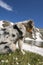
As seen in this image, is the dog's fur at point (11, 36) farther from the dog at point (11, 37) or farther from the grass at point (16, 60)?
the grass at point (16, 60)

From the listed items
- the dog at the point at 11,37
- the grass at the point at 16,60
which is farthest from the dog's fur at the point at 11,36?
the grass at the point at 16,60

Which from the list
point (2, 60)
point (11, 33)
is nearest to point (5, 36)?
point (11, 33)

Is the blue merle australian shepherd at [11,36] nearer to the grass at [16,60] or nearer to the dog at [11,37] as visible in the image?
the dog at [11,37]

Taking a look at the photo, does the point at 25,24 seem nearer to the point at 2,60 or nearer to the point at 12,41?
the point at 12,41

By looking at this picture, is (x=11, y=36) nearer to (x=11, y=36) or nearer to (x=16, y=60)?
(x=11, y=36)

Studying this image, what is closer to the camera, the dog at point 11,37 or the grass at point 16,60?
the grass at point 16,60

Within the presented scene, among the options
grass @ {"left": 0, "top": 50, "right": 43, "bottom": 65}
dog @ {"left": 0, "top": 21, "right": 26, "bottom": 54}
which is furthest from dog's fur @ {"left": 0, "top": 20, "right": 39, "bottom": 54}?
grass @ {"left": 0, "top": 50, "right": 43, "bottom": 65}

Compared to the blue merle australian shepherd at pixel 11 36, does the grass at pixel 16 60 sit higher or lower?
lower

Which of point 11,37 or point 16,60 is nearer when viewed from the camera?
point 16,60

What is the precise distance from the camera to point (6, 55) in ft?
51.6

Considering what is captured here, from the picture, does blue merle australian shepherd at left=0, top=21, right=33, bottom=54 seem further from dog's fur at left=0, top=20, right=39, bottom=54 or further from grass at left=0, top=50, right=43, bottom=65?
grass at left=0, top=50, right=43, bottom=65

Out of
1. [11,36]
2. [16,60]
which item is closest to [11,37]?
[11,36]

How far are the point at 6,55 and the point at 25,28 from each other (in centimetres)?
360

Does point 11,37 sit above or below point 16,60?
above
